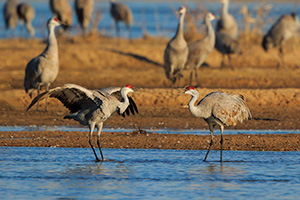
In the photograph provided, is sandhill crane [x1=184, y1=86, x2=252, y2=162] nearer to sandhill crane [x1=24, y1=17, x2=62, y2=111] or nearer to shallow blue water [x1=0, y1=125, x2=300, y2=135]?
shallow blue water [x1=0, y1=125, x2=300, y2=135]

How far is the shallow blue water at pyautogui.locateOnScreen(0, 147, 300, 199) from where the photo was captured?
679 centimetres

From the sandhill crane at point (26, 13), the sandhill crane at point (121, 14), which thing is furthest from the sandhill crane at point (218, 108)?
the sandhill crane at point (26, 13)

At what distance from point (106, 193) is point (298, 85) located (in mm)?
11592

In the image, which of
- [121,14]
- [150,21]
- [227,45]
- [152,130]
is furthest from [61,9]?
[150,21]

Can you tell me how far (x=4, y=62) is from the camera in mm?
18719

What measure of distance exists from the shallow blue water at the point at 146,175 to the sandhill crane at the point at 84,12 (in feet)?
50.3

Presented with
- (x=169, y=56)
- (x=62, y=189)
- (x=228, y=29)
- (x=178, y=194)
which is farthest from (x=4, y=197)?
(x=228, y=29)

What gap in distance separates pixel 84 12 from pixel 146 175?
683 inches

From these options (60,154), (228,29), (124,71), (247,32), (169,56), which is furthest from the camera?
(247,32)

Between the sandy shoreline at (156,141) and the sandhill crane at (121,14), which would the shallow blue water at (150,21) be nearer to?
the sandhill crane at (121,14)

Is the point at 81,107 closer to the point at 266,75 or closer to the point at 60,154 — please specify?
the point at 60,154

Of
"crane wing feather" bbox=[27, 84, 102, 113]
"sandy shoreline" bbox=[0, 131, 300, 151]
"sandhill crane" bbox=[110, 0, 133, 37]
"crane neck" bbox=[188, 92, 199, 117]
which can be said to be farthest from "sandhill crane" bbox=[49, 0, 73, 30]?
"crane neck" bbox=[188, 92, 199, 117]

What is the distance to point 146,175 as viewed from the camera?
766cm

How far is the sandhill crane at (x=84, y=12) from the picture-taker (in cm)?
2422
